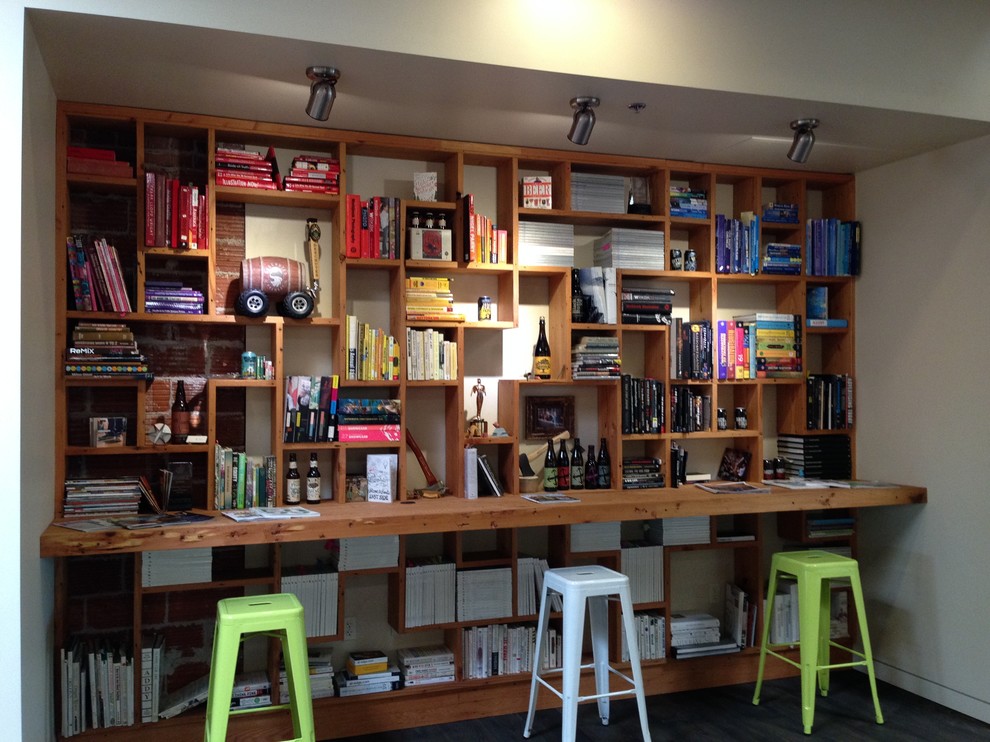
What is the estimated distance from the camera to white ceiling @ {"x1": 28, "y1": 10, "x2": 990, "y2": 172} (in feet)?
9.38

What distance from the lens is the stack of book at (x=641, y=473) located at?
427 cm

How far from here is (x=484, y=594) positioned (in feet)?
13.0

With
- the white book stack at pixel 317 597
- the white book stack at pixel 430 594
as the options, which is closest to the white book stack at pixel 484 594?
the white book stack at pixel 430 594

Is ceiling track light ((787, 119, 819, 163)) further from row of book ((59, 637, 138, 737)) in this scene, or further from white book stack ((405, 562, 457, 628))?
row of book ((59, 637, 138, 737))

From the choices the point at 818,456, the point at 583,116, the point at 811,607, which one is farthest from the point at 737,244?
the point at 811,607

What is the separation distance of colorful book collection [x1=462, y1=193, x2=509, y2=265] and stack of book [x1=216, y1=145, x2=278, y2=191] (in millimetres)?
872

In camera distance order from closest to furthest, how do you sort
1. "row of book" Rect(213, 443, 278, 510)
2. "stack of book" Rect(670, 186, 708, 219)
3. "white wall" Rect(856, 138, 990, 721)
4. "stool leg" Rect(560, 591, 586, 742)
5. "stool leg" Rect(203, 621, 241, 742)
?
"stool leg" Rect(203, 621, 241, 742) → "stool leg" Rect(560, 591, 586, 742) → "row of book" Rect(213, 443, 278, 510) → "white wall" Rect(856, 138, 990, 721) → "stack of book" Rect(670, 186, 708, 219)

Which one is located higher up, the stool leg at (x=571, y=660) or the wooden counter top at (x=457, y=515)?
the wooden counter top at (x=457, y=515)

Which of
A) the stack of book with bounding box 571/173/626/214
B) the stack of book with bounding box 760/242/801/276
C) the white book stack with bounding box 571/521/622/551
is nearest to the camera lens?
the white book stack with bounding box 571/521/622/551

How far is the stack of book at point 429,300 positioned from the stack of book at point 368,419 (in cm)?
42

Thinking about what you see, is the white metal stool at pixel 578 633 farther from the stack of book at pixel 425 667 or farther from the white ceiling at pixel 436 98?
the white ceiling at pixel 436 98

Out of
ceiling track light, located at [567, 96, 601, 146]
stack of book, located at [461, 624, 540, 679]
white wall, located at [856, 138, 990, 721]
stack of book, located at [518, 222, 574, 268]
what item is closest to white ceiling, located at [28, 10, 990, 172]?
ceiling track light, located at [567, 96, 601, 146]

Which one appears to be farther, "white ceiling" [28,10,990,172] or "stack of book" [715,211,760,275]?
"stack of book" [715,211,760,275]

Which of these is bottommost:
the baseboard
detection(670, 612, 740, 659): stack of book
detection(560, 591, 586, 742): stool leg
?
the baseboard
